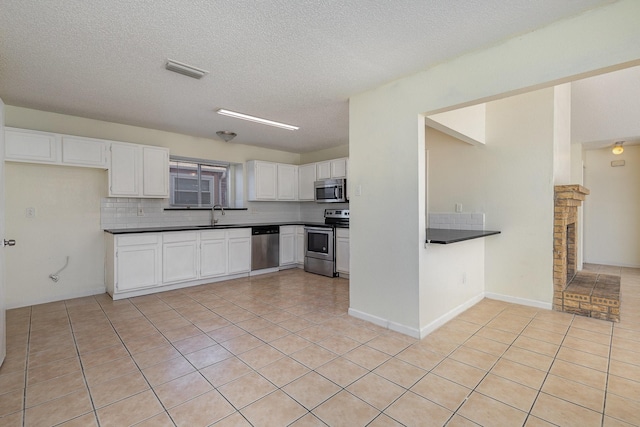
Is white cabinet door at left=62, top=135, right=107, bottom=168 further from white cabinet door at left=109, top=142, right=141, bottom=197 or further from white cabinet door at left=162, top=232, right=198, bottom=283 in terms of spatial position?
white cabinet door at left=162, top=232, right=198, bottom=283

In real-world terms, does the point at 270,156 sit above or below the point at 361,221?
above

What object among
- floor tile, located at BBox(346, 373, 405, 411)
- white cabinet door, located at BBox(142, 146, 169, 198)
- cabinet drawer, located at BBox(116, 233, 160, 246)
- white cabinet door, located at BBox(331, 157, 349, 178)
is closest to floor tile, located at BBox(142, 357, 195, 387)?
floor tile, located at BBox(346, 373, 405, 411)

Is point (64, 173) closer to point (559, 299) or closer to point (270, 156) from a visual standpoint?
point (270, 156)

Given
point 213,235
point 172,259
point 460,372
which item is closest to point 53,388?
point 172,259

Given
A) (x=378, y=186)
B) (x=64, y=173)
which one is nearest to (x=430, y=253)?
(x=378, y=186)

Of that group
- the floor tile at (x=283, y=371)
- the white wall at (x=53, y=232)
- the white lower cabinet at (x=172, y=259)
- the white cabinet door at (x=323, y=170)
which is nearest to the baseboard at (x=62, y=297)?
the white wall at (x=53, y=232)

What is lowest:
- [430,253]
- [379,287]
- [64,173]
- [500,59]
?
[379,287]

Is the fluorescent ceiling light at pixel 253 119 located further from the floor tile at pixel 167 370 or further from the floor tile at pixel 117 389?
the floor tile at pixel 117 389

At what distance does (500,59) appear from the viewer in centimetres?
223

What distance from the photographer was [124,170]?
4.21 m

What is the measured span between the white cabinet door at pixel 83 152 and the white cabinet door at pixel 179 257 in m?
1.28

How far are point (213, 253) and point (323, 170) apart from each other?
245cm

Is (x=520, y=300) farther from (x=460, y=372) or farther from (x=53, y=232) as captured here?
(x=53, y=232)

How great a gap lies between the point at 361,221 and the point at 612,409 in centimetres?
220
